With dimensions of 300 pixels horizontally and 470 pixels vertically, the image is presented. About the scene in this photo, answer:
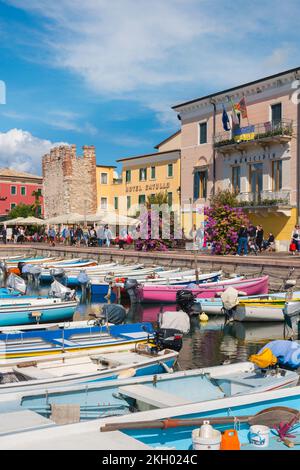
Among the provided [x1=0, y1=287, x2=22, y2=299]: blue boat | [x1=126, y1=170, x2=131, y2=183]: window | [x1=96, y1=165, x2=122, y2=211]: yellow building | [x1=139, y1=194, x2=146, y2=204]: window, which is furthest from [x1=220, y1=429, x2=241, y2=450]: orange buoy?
[x1=96, y1=165, x2=122, y2=211]: yellow building

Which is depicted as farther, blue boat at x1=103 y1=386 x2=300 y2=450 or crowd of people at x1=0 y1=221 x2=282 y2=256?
crowd of people at x1=0 y1=221 x2=282 y2=256

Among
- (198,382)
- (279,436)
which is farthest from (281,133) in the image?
(279,436)

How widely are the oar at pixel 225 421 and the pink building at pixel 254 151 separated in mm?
29654

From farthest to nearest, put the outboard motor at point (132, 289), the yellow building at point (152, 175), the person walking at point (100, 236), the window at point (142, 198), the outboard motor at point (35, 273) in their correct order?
the window at point (142, 198)
the yellow building at point (152, 175)
the person walking at point (100, 236)
the outboard motor at point (35, 273)
the outboard motor at point (132, 289)

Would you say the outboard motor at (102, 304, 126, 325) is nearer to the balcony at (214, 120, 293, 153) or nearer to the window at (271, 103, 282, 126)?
the balcony at (214, 120, 293, 153)

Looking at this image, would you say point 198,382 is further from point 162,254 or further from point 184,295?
point 162,254

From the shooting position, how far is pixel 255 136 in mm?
38188

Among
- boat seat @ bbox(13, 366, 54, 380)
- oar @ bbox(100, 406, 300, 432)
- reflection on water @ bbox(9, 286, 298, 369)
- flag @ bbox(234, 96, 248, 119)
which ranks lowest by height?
reflection on water @ bbox(9, 286, 298, 369)

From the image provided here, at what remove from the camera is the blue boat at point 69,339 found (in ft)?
40.9

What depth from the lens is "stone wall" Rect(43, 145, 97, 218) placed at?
2312 inches

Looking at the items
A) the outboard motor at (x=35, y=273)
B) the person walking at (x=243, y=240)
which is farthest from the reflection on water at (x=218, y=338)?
the outboard motor at (x=35, y=273)

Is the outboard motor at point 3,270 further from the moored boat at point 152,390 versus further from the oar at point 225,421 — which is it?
the oar at point 225,421

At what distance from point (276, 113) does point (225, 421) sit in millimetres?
33273

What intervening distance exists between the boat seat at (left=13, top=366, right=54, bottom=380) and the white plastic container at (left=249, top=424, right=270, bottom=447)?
475 centimetres
